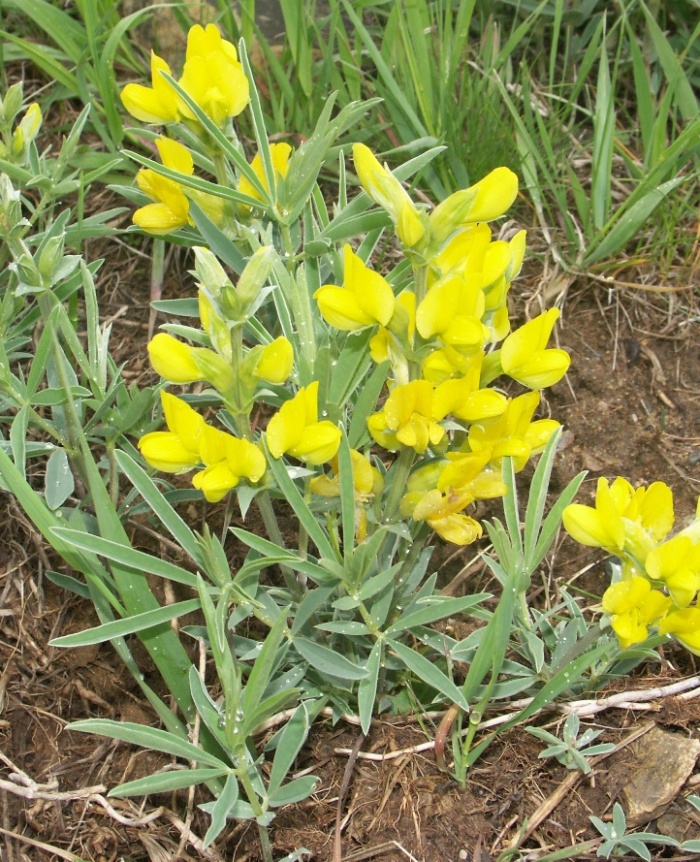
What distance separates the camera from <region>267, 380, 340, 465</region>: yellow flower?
4.47 feet

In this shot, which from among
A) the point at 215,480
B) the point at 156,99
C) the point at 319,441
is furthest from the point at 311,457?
the point at 156,99

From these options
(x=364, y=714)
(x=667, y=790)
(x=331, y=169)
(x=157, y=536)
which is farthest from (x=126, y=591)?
(x=331, y=169)

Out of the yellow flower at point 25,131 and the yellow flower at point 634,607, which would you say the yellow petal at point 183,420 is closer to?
the yellow flower at point 634,607

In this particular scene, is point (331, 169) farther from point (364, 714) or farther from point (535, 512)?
point (364, 714)

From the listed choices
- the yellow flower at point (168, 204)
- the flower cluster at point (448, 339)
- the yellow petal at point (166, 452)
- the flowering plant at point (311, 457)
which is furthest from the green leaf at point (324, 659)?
the yellow flower at point (168, 204)

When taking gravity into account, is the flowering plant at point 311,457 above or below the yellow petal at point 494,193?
below

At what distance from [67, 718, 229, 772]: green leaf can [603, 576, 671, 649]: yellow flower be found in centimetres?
60

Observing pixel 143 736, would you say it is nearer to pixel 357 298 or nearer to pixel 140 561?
pixel 140 561

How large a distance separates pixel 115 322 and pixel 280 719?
1107mm

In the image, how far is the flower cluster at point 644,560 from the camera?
4.46ft

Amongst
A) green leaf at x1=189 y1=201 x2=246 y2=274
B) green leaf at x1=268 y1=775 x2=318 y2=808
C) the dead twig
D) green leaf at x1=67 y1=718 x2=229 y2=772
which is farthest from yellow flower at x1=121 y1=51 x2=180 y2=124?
the dead twig

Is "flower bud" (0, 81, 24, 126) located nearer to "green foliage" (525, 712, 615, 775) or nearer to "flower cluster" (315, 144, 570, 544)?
"flower cluster" (315, 144, 570, 544)

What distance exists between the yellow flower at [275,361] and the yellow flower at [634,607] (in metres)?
0.55

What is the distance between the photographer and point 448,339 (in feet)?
4.47
